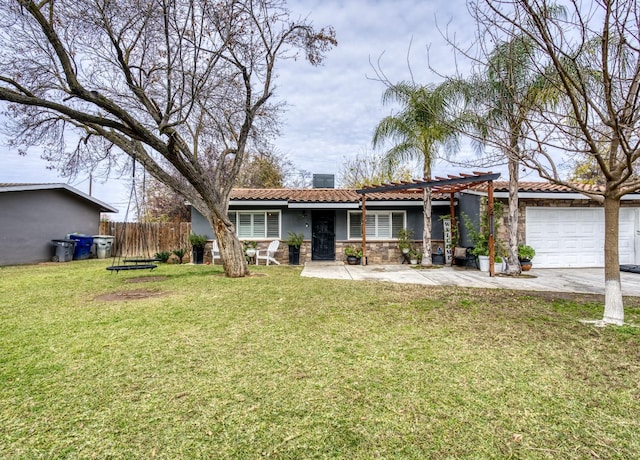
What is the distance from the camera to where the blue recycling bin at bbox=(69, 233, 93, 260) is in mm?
14430

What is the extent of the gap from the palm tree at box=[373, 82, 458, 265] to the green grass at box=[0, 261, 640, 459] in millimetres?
6337

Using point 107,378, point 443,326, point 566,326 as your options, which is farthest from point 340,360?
point 566,326

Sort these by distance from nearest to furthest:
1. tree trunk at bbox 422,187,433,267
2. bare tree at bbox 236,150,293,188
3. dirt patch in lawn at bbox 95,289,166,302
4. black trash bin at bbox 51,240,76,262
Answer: dirt patch in lawn at bbox 95,289,166,302 → tree trunk at bbox 422,187,433,267 → black trash bin at bbox 51,240,76,262 → bare tree at bbox 236,150,293,188

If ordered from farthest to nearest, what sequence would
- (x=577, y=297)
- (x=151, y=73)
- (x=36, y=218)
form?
(x=36, y=218)
(x=151, y=73)
(x=577, y=297)

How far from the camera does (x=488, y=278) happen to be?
28.7 feet

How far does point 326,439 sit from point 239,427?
1.98 ft

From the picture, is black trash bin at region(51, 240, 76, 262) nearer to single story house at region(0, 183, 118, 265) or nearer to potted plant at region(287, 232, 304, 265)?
single story house at region(0, 183, 118, 265)

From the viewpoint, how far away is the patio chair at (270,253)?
12.1m

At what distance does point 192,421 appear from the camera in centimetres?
228

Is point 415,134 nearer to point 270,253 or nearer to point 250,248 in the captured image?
point 270,253

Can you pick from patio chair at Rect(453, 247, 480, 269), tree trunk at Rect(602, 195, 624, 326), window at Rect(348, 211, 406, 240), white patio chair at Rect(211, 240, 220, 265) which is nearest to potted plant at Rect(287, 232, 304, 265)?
window at Rect(348, 211, 406, 240)

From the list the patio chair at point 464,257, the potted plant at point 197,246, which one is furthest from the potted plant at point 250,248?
the patio chair at point 464,257

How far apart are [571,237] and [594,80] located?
27.3 feet

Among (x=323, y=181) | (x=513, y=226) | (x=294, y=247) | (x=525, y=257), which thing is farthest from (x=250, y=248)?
(x=525, y=257)
